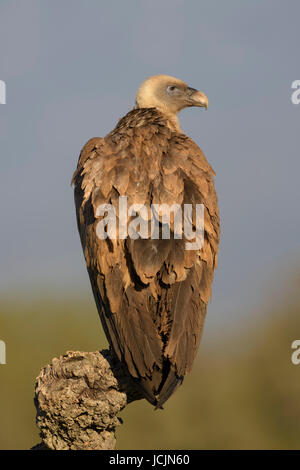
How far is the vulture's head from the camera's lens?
11.3 m

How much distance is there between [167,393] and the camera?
25.3 feet

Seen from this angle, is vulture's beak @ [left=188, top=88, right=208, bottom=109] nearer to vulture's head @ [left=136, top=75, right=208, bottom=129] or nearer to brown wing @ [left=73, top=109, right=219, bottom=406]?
vulture's head @ [left=136, top=75, right=208, bottom=129]

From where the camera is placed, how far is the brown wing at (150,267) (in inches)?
303

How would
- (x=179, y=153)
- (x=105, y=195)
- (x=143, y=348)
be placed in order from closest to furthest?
(x=143, y=348), (x=105, y=195), (x=179, y=153)

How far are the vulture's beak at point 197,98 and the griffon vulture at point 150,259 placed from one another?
2200mm

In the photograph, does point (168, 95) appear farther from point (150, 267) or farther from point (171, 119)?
point (150, 267)

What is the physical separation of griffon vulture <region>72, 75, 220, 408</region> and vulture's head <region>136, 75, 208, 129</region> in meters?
2.12

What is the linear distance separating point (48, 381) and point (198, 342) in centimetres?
142

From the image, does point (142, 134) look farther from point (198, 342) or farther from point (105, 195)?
point (198, 342)

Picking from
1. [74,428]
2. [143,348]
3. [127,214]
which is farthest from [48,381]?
[127,214]

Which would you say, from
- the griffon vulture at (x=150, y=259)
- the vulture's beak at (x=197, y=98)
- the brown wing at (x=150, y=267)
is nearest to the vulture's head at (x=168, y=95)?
the vulture's beak at (x=197, y=98)

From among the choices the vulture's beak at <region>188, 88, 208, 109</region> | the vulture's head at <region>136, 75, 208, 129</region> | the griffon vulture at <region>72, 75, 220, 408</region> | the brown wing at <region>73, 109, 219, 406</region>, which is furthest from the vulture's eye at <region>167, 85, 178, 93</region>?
the brown wing at <region>73, 109, 219, 406</region>

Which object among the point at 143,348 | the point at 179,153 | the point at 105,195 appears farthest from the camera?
the point at 179,153

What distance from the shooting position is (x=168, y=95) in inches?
448
